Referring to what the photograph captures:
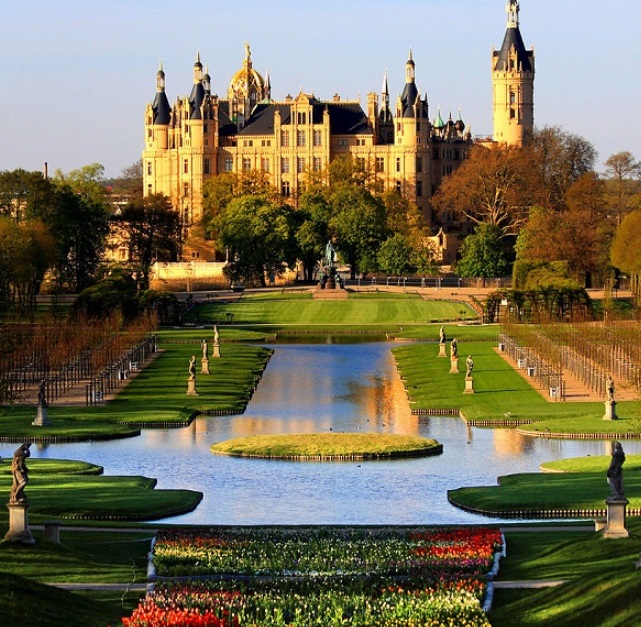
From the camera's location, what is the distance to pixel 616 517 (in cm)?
3659

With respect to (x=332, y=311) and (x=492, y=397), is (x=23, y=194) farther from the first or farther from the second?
(x=492, y=397)

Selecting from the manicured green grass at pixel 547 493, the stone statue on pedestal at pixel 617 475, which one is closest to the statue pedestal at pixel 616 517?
the stone statue on pedestal at pixel 617 475

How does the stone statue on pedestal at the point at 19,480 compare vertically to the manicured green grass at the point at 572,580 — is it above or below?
above

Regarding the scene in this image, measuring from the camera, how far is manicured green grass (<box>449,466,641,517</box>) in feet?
145

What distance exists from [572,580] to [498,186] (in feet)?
527

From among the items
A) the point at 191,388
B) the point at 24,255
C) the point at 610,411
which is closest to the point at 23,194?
the point at 24,255

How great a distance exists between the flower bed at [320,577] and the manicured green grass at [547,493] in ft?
17.7

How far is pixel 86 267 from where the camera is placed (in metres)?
153

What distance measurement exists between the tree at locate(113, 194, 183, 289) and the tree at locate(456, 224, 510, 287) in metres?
27.1

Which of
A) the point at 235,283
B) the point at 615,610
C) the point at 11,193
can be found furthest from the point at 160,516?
the point at 235,283

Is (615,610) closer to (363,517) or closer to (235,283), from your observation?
(363,517)

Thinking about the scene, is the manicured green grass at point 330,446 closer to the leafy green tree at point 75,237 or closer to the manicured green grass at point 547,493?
the manicured green grass at point 547,493

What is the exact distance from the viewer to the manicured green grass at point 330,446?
2251 inches

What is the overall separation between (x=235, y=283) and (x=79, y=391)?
8590cm
